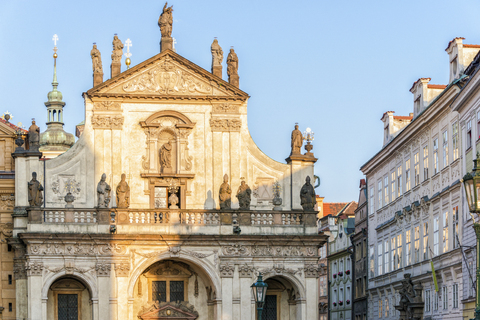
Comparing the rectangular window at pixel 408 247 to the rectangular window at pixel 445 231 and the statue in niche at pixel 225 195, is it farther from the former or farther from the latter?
the statue in niche at pixel 225 195

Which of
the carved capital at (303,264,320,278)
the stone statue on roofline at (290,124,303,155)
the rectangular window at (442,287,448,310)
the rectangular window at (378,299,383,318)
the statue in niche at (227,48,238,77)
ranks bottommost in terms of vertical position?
the rectangular window at (378,299,383,318)

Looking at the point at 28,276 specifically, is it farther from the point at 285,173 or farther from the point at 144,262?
the point at 285,173

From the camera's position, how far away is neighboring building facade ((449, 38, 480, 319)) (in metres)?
30.7

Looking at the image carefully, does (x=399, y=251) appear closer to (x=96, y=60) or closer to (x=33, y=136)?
(x=96, y=60)

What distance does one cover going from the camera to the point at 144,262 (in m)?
37.8

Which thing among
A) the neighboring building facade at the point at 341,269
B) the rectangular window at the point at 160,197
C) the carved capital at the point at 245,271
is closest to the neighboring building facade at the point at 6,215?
the rectangular window at the point at 160,197

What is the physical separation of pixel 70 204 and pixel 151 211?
145 inches

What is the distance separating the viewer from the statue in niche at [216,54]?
1625 inches

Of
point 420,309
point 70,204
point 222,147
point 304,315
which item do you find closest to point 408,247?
point 420,309

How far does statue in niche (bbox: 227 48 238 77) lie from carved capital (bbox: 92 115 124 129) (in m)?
5.34

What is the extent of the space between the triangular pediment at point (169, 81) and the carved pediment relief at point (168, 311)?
9105 millimetres

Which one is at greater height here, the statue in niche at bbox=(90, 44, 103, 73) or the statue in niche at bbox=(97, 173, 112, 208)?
the statue in niche at bbox=(90, 44, 103, 73)

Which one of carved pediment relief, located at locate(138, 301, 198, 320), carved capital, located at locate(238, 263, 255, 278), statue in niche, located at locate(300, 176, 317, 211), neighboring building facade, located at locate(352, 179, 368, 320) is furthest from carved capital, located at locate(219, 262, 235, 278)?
neighboring building facade, located at locate(352, 179, 368, 320)

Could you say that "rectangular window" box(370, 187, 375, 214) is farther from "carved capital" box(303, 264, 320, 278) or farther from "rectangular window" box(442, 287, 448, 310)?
"rectangular window" box(442, 287, 448, 310)
